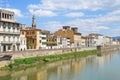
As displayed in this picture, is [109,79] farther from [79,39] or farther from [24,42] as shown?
[79,39]

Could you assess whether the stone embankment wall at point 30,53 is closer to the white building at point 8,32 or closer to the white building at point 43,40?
the white building at point 8,32

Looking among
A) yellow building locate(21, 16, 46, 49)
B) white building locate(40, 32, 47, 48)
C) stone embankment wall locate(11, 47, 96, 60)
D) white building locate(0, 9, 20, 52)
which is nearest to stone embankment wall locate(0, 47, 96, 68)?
stone embankment wall locate(11, 47, 96, 60)

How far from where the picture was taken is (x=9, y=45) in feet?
185

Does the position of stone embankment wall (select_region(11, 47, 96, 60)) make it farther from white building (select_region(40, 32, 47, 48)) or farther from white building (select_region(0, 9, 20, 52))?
white building (select_region(40, 32, 47, 48))

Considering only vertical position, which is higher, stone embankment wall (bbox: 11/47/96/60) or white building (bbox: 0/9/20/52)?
white building (bbox: 0/9/20/52)

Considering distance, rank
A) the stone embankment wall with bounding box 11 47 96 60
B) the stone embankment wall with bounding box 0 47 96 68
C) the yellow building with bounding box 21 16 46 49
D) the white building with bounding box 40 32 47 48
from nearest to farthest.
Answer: the stone embankment wall with bounding box 0 47 96 68, the stone embankment wall with bounding box 11 47 96 60, the yellow building with bounding box 21 16 46 49, the white building with bounding box 40 32 47 48

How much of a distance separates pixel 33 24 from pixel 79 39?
4112 cm

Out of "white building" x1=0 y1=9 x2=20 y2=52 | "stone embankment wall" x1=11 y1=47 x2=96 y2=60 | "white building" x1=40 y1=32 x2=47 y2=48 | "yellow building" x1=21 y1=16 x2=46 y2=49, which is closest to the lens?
"stone embankment wall" x1=11 y1=47 x2=96 y2=60

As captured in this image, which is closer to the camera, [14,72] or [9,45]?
[14,72]

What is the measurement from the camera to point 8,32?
55.2 m

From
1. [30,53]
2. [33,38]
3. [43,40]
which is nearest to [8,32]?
[30,53]

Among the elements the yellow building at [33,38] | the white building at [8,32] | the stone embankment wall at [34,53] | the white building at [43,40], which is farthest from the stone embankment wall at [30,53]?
the yellow building at [33,38]

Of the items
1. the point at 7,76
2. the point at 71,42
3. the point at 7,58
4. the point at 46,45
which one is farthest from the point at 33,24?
the point at 7,76

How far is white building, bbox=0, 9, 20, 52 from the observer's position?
53969 millimetres
